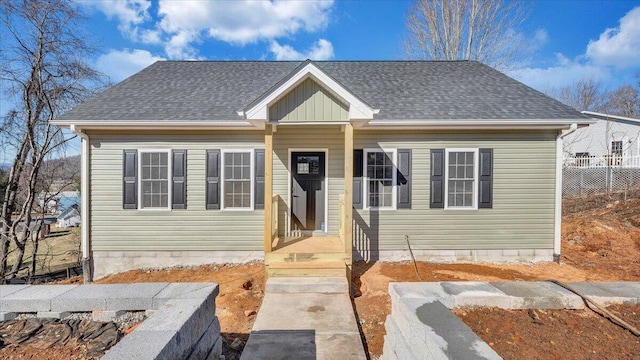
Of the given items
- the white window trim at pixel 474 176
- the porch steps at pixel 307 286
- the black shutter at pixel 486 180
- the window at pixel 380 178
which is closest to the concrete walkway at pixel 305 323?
the porch steps at pixel 307 286

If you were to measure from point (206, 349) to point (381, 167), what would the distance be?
508 centimetres

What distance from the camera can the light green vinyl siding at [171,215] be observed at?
6.68 m

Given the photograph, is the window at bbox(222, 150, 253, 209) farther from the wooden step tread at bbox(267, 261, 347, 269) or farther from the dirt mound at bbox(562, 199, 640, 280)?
the dirt mound at bbox(562, 199, 640, 280)

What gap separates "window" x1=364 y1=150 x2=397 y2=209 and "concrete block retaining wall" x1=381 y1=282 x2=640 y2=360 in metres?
3.62

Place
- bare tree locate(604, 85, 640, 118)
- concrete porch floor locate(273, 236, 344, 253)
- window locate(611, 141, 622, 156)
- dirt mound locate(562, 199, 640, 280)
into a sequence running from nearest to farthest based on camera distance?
concrete porch floor locate(273, 236, 344, 253) → dirt mound locate(562, 199, 640, 280) → window locate(611, 141, 622, 156) → bare tree locate(604, 85, 640, 118)

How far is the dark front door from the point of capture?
22.8ft

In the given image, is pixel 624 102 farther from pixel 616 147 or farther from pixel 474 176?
pixel 474 176

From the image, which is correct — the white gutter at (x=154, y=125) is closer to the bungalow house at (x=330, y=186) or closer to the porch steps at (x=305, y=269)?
the bungalow house at (x=330, y=186)

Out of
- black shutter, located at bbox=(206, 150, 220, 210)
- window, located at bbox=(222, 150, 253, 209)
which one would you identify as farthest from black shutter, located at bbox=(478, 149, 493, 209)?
black shutter, located at bbox=(206, 150, 220, 210)

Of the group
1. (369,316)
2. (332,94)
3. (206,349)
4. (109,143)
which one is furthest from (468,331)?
(109,143)

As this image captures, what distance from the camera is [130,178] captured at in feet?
21.9

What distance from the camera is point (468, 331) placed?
2.15 m

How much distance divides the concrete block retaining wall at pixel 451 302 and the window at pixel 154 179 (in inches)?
222

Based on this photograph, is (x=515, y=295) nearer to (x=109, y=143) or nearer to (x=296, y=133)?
(x=296, y=133)
